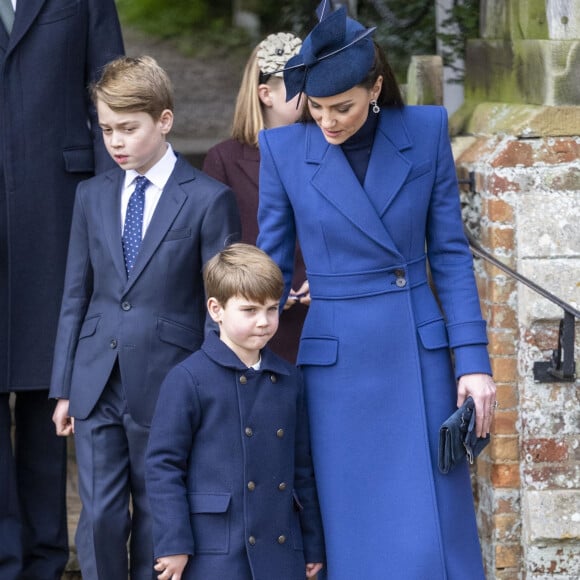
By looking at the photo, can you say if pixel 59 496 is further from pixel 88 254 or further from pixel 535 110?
pixel 535 110

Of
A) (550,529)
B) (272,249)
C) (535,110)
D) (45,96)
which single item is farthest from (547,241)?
(45,96)

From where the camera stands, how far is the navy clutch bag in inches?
148

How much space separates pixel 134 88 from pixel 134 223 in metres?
0.37

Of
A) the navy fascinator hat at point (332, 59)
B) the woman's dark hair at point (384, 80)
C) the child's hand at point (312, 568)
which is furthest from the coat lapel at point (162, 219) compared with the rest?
the child's hand at point (312, 568)

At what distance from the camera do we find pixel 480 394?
152 inches

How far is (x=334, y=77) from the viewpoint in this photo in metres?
3.71

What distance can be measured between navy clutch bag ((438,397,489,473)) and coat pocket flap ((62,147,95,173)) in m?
1.54

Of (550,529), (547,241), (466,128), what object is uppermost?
(466,128)

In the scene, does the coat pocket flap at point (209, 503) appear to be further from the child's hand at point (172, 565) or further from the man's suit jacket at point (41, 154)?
the man's suit jacket at point (41, 154)

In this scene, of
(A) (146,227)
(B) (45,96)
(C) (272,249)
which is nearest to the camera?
(C) (272,249)

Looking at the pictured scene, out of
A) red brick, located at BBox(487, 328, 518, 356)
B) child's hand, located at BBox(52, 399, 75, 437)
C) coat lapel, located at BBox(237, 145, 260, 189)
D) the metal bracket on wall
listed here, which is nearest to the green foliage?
coat lapel, located at BBox(237, 145, 260, 189)

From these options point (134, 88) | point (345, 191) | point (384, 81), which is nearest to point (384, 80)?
point (384, 81)

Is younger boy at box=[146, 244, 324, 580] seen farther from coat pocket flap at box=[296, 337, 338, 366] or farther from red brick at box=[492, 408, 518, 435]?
red brick at box=[492, 408, 518, 435]

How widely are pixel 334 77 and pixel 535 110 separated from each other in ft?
4.67
